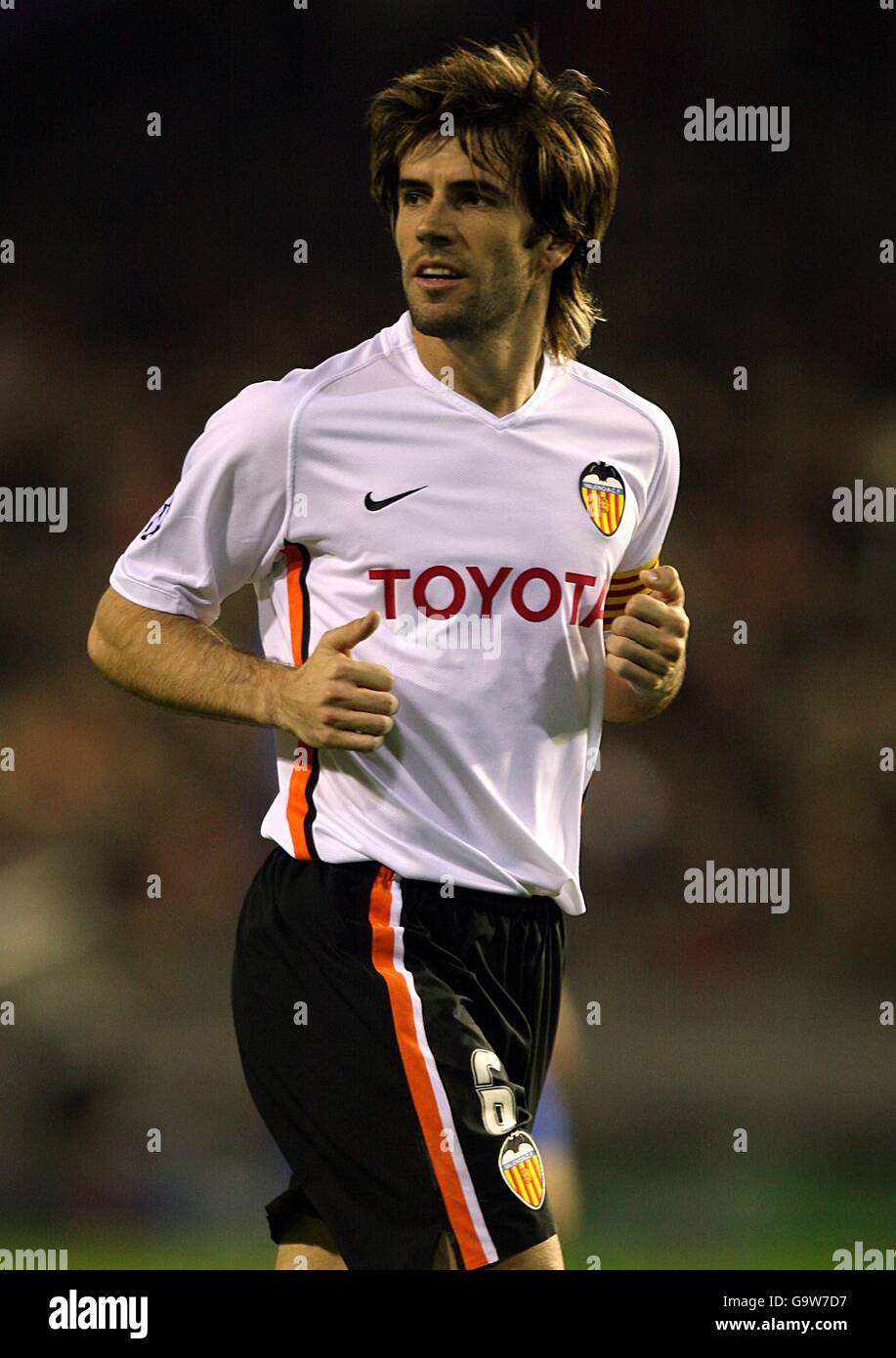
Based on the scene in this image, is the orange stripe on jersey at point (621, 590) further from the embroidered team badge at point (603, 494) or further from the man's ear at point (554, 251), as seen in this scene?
the man's ear at point (554, 251)

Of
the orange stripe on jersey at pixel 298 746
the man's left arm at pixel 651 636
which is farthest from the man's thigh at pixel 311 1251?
the man's left arm at pixel 651 636

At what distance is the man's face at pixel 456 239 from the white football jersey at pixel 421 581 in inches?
5.0

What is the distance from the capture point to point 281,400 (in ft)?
9.20

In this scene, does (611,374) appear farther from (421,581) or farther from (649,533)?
(421,581)

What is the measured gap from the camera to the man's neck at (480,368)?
2.88 m

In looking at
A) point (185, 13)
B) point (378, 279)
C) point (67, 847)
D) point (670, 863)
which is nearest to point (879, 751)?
point (670, 863)

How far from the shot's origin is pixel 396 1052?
2.56 metres

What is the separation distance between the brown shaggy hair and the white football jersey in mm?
300

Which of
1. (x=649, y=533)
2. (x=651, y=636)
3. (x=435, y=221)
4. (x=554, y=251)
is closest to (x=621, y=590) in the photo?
(x=649, y=533)

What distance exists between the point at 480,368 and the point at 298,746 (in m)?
0.68

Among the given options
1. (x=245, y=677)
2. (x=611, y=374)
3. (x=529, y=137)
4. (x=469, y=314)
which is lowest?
(x=245, y=677)

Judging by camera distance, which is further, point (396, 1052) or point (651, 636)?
point (651, 636)
